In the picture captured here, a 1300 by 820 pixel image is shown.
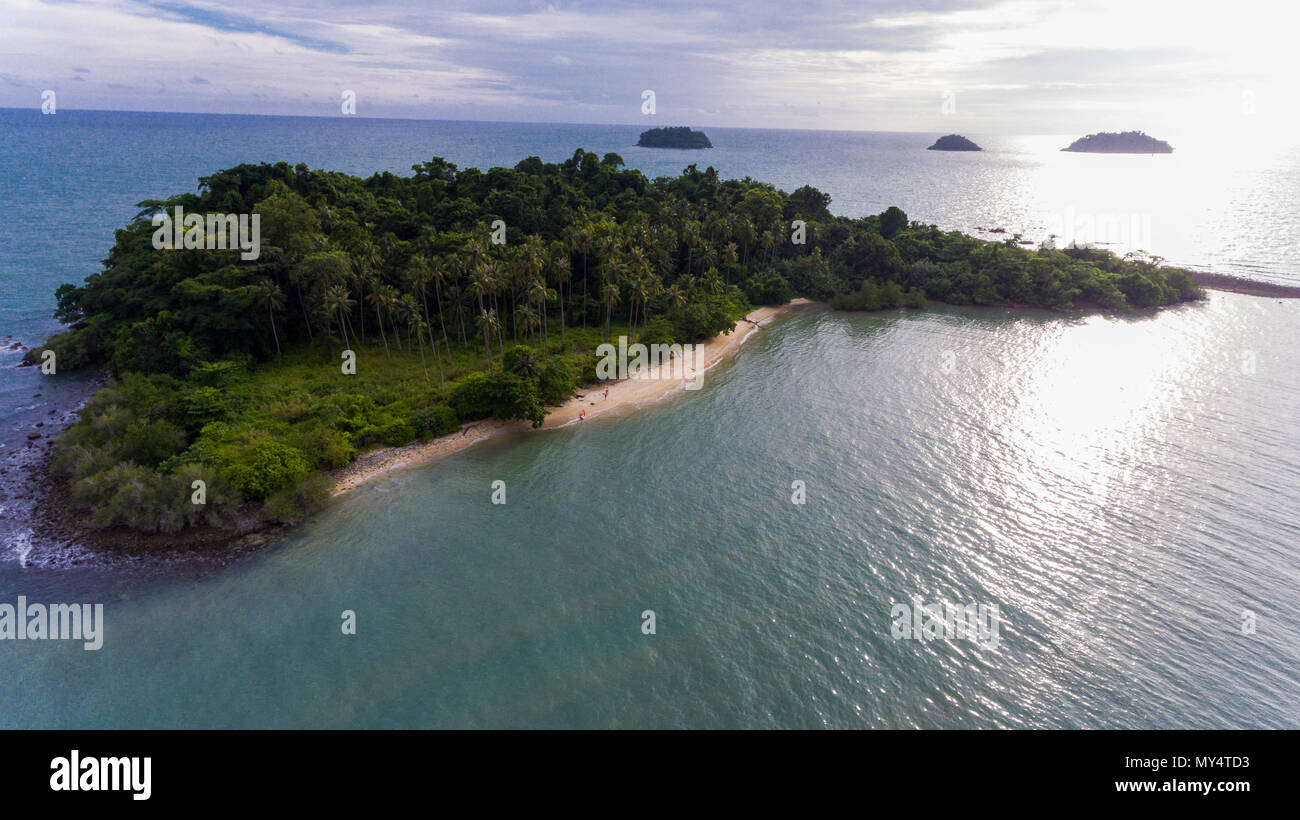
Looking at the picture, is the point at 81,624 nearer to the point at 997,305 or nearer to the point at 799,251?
the point at 799,251

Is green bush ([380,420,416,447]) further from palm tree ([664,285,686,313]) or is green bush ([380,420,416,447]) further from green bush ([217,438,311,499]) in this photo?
palm tree ([664,285,686,313])

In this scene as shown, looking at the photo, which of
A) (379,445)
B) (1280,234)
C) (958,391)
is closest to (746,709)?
(379,445)

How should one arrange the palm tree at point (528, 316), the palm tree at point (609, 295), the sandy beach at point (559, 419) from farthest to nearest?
the palm tree at point (609, 295) → the palm tree at point (528, 316) → the sandy beach at point (559, 419)

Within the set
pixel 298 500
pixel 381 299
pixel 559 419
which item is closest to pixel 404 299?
pixel 381 299

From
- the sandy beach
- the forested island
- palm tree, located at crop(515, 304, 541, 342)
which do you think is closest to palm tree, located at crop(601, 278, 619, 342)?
the forested island

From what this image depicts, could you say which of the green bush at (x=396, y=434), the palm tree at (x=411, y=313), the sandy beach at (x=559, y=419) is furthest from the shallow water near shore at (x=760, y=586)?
the palm tree at (x=411, y=313)

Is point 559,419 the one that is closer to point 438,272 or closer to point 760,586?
point 438,272

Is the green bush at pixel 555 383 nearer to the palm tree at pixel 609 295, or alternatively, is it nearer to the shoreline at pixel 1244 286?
the palm tree at pixel 609 295
